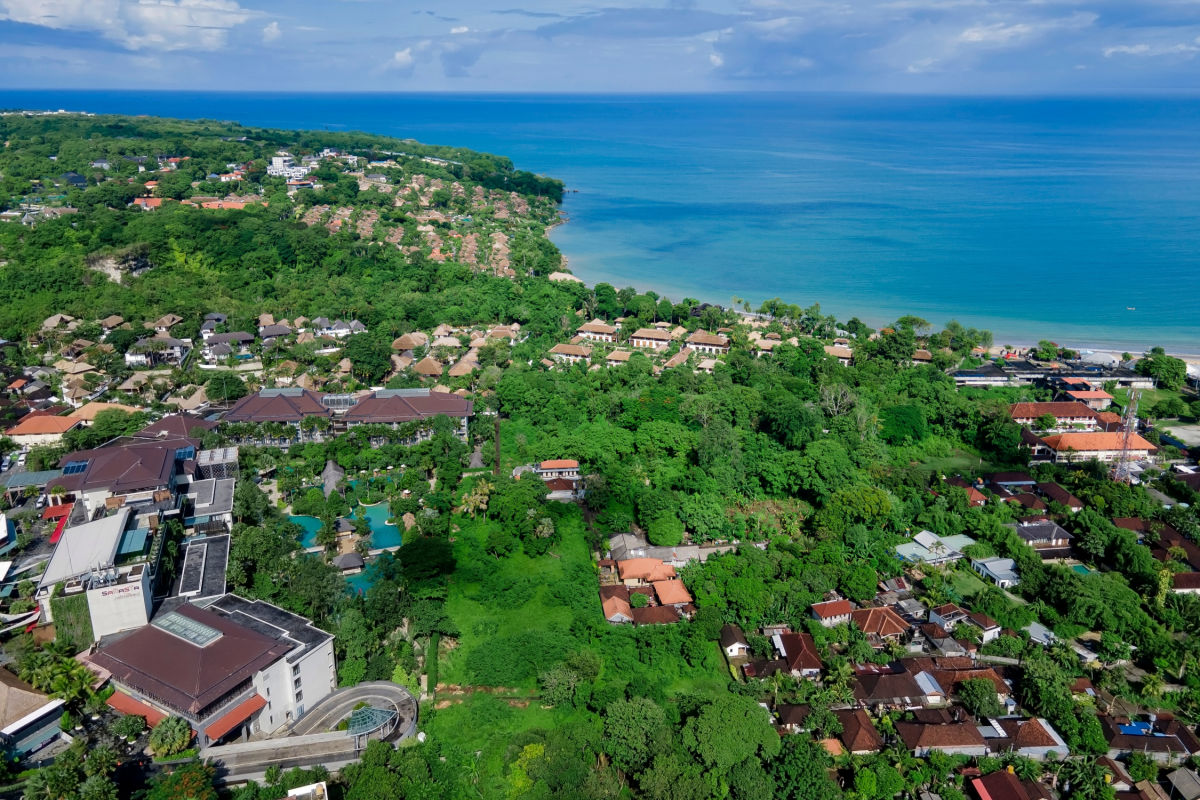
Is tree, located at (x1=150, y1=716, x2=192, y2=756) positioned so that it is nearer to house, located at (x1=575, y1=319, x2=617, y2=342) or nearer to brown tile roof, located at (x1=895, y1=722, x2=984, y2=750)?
brown tile roof, located at (x1=895, y1=722, x2=984, y2=750)

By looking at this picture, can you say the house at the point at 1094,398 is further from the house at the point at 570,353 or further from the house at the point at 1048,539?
the house at the point at 570,353

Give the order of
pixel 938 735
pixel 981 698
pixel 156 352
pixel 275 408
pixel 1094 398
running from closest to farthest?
pixel 938 735 → pixel 981 698 → pixel 275 408 → pixel 1094 398 → pixel 156 352

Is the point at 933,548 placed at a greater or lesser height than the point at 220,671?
lesser

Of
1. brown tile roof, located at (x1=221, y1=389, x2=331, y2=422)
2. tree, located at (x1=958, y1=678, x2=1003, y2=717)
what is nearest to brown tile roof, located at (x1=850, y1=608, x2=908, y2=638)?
tree, located at (x1=958, y1=678, x2=1003, y2=717)

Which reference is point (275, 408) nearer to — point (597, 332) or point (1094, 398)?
point (597, 332)

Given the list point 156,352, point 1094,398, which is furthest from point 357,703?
point 1094,398

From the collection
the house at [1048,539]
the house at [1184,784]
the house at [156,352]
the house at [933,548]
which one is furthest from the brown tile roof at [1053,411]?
the house at [156,352]
